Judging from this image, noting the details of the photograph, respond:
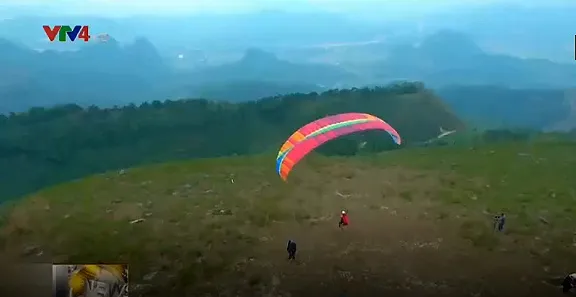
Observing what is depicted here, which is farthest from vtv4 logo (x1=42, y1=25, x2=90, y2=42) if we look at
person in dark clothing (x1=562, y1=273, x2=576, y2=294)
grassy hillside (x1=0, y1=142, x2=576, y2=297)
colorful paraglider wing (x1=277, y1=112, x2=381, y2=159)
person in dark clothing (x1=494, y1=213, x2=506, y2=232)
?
person in dark clothing (x1=562, y1=273, x2=576, y2=294)

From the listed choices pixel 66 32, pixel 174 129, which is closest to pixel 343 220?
pixel 174 129

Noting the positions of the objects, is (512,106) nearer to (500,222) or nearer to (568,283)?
(500,222)

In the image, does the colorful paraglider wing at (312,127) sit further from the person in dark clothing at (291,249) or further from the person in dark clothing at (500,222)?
the person in dark clothing at (500,222)

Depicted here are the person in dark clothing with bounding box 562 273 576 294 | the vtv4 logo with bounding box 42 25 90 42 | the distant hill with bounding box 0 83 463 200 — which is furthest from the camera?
the distant hill with bounding box 0 83 463 200

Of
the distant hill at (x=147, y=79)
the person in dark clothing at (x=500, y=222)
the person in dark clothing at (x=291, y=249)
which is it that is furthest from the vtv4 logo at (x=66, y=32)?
the person in dark clothing at (x=500, y=222)

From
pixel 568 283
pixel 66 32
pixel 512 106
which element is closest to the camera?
pixel 568 283

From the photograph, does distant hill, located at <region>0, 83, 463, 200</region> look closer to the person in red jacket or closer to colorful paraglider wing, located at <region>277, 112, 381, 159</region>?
colorful paraglider wing, located at <region>277, 112, 381, 159</region>
